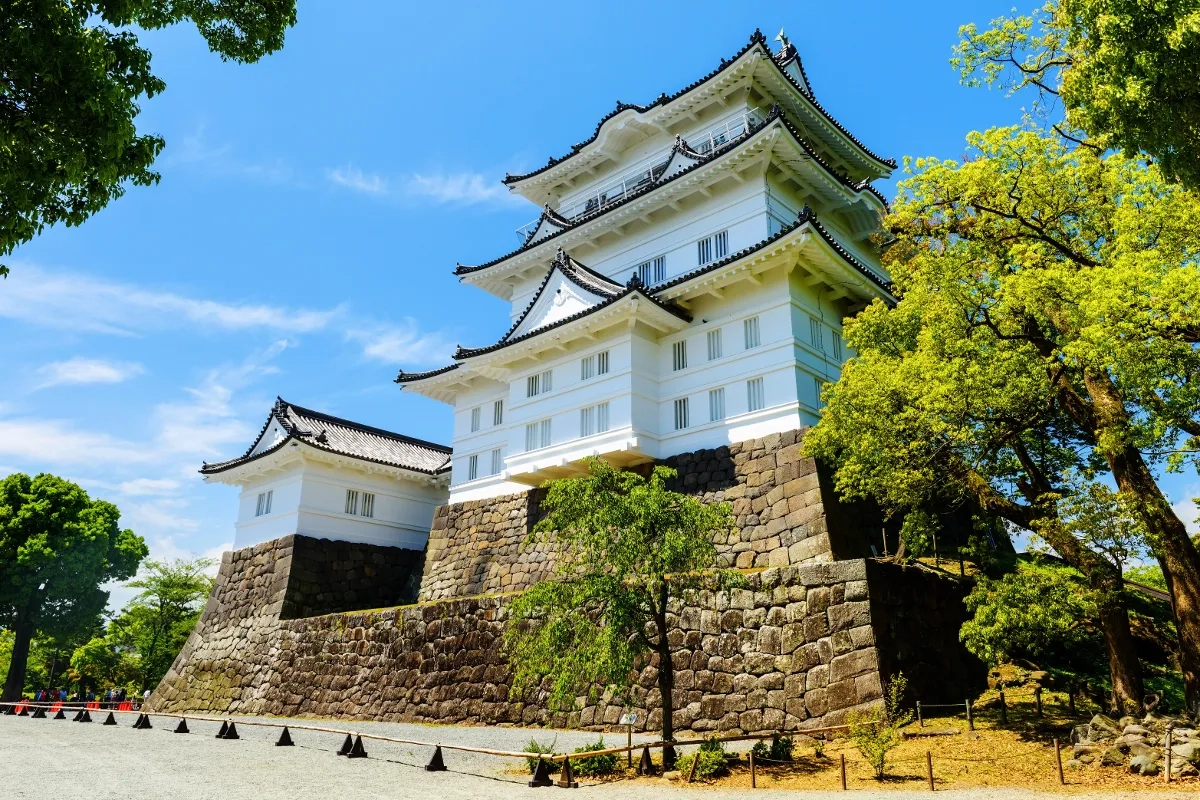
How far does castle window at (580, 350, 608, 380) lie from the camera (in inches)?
917

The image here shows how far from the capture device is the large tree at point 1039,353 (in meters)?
11.4

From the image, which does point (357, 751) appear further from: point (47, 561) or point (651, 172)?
point (47, 561)

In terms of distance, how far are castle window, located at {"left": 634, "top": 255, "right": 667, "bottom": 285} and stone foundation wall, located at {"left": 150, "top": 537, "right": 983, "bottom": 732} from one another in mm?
11857

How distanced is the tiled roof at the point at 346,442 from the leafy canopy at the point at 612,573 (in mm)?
17837

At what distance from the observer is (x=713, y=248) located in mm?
24406

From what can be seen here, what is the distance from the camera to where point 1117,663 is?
42.6 feet

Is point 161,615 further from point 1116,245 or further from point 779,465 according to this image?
point 1116,245

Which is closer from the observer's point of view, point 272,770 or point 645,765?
point 645,765

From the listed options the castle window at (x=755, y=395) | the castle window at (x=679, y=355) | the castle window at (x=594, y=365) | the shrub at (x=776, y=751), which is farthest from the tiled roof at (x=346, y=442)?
the shrub at (x=776, y=751)

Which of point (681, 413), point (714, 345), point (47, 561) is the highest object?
point (714, 345)

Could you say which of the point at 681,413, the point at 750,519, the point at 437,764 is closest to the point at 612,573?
the point at 437,764

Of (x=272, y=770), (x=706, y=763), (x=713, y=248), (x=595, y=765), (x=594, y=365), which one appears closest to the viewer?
(x=706, y=763)

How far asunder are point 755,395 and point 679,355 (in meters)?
3.10

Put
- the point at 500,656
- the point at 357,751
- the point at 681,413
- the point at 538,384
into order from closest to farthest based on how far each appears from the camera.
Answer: the point at 357,751
the point at 500,656
the point at 681,413
the point at 538,384
